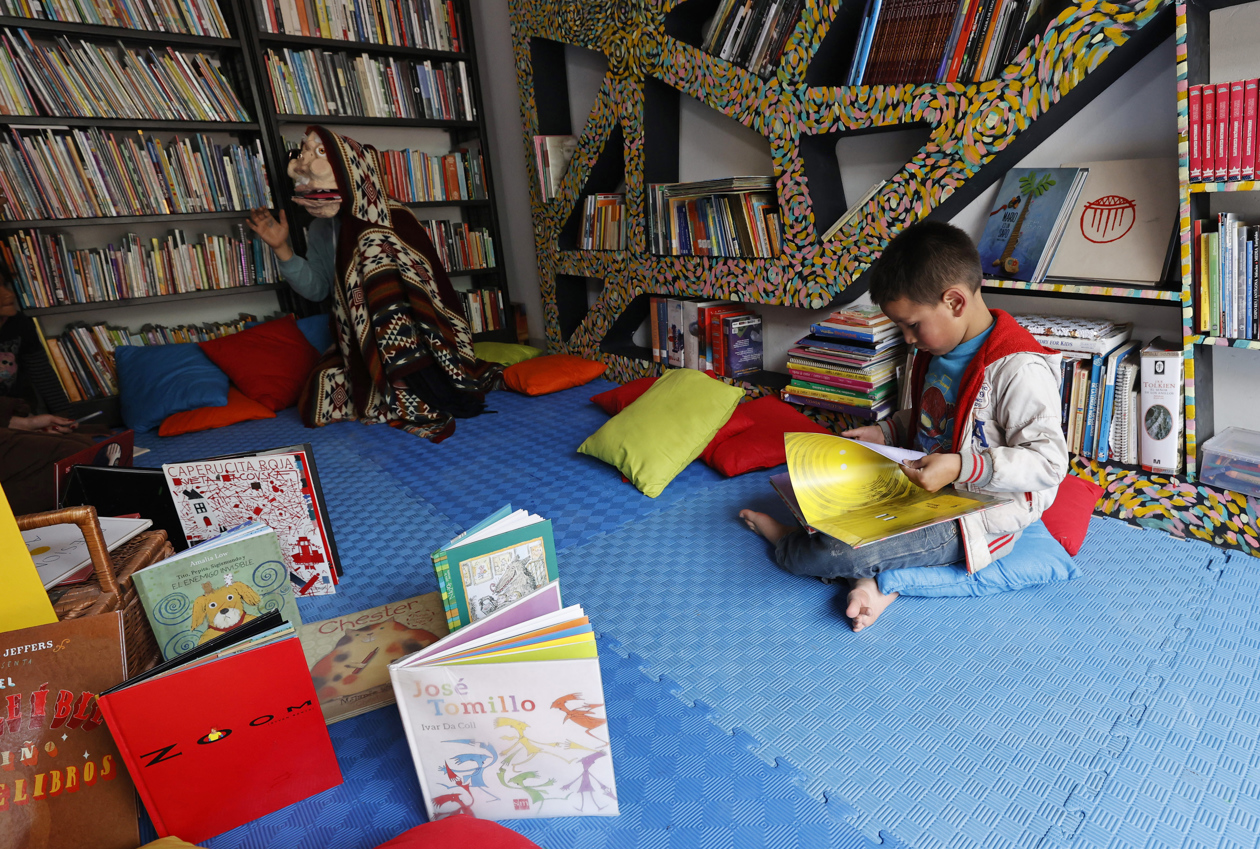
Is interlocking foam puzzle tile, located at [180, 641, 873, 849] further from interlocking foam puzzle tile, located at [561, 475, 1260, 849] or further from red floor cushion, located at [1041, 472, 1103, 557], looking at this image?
red floor cushion, located at [1041, 472, 1103, 557]

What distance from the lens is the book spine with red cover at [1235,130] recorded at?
54.3 inches

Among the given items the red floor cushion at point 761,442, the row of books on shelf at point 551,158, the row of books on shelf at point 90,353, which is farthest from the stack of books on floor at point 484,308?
the red floor cushion at point 761,442

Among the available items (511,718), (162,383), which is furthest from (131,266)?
(511,718)

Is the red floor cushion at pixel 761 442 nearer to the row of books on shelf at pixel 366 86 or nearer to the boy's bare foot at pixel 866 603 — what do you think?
the boy's bare foot at pixel 866 603

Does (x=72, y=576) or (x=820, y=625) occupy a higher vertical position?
(x=72, y=576)

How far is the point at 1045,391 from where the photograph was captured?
1273mm

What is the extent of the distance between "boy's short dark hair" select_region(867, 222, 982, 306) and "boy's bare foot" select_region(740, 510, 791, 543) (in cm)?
60

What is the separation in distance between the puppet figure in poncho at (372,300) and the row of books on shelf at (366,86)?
0.54 meters

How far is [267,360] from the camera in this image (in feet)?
10.2

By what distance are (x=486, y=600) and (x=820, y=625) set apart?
0.66 m

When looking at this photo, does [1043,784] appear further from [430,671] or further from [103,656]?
[103,656]

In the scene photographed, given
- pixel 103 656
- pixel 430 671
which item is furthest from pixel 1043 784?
pixel 103 656

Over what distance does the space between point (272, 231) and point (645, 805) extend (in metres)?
2.92

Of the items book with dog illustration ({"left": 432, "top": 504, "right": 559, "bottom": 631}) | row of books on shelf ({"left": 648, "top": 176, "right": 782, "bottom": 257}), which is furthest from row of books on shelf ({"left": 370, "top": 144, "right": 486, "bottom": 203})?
book with dog illustration ({"left": 432, "top": 504, "right": 559, "bottom": 631})
